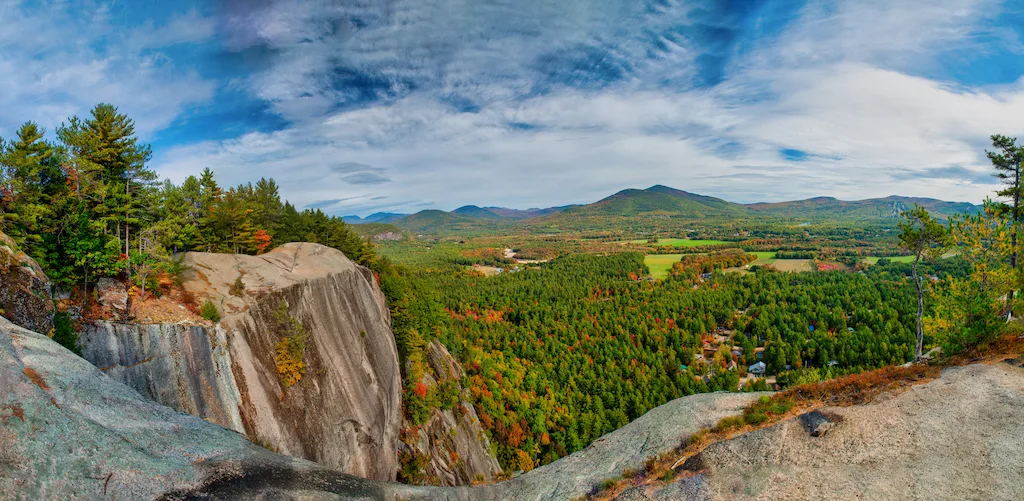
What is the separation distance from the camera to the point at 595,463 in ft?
48.4

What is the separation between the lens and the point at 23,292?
12.0 metres

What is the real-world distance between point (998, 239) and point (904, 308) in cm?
8894

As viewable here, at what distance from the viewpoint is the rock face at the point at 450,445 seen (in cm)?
3025

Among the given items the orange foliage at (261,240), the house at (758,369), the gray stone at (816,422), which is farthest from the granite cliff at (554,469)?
the house at (758,369)

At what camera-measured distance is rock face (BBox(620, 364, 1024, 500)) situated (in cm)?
998

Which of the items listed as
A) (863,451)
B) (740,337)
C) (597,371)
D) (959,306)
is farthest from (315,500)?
(740,337)

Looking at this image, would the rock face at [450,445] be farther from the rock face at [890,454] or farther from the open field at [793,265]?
the open field at [793,265]

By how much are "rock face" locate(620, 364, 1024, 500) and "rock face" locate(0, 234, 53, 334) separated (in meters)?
19.2

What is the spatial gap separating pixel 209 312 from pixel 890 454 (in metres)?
24.7

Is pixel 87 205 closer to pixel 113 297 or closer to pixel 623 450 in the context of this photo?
pixel 113 297

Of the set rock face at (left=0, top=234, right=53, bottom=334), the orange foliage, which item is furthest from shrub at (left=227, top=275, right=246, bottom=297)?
the orange foliage

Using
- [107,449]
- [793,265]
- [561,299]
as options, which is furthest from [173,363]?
[793,265]

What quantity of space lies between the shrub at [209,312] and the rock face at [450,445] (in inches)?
718

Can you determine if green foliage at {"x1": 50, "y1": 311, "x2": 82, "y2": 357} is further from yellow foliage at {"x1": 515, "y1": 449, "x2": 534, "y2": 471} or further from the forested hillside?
yellow foliage at {"x1": 515, "y1": 449, "x2": 534, "y2": 471}
